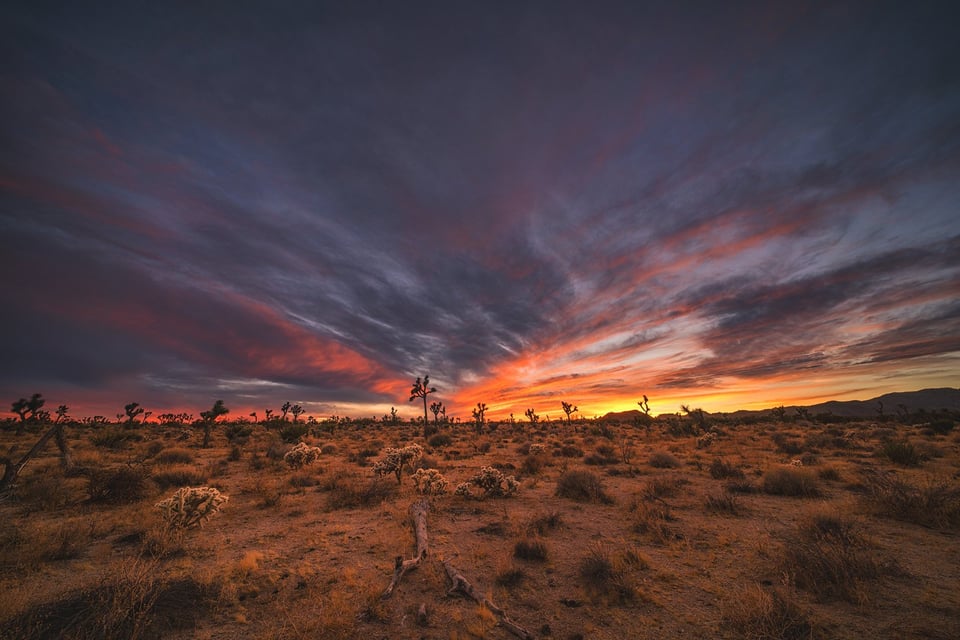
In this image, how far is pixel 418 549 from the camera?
9133mm

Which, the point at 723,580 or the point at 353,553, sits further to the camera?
the point at 353,553

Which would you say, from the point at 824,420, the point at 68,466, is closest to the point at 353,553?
the point at 68,466

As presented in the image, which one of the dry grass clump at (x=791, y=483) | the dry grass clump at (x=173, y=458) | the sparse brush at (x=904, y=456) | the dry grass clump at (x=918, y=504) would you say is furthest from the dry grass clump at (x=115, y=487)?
the sparse brush at (x=904, y=456)

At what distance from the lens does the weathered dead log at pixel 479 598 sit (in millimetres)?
5855

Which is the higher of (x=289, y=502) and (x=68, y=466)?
(x=68, y=466)

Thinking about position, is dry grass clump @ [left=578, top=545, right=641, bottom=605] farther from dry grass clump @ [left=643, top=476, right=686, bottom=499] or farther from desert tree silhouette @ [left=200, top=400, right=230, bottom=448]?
desert tree silhouette @ [left=200, top=400, right=230, bottom=448]

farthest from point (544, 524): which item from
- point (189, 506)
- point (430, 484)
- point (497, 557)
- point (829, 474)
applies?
point (829, 474)

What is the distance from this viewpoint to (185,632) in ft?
19.6

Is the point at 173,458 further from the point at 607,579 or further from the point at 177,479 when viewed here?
the point at 607,579

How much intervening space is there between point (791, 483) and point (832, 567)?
7612 mm

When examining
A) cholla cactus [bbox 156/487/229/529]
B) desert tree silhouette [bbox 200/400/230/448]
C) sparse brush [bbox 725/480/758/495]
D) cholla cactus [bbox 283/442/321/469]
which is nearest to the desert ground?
sparse brush [bbox 725/480/758/495]

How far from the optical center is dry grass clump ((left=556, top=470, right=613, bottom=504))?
13.3 m

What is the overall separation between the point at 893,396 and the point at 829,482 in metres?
234

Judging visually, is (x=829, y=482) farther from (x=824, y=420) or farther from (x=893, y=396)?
(x=893, y=396)
